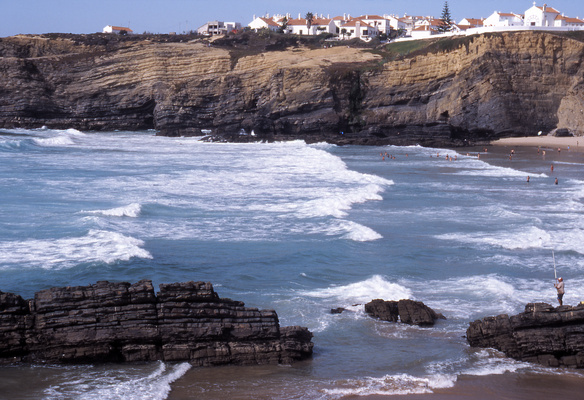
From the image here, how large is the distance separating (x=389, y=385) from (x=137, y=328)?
4.16 m

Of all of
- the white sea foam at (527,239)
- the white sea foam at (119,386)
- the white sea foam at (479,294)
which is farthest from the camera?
the white sea foam at (527,239)

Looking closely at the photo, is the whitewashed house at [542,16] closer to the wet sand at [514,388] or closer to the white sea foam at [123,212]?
the white sea foam at [123,212]

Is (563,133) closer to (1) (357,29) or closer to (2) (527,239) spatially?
(2) (527,239)

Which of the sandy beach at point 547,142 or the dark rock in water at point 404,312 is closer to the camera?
the dark rock in water at point 404,312

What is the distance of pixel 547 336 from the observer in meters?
11.1

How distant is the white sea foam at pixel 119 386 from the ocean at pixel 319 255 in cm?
3

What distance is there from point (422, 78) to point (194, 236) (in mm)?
44720

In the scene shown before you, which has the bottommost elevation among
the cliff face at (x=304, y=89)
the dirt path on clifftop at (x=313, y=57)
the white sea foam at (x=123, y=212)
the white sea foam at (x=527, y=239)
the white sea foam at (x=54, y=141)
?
the white sea foam at (x=527, y=239)

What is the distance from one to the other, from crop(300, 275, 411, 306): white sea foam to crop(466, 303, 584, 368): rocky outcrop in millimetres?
3414

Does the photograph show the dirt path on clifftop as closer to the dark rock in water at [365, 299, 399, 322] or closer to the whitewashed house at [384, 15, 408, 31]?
the whitewashed house at [384, 15, 408, 31]

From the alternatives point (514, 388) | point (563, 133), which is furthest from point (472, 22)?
point (514, 388)

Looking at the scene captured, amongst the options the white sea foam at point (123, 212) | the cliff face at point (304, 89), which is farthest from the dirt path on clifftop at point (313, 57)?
the white sea foam at point (123, 212)

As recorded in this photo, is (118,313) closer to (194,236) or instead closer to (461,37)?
(194,236)

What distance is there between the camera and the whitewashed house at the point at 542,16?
69.3m
